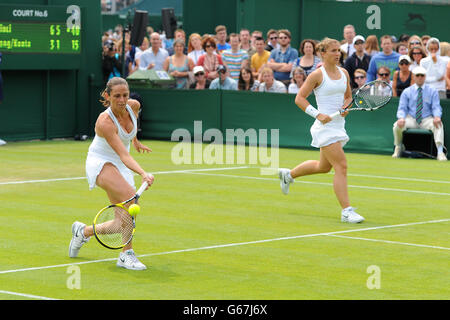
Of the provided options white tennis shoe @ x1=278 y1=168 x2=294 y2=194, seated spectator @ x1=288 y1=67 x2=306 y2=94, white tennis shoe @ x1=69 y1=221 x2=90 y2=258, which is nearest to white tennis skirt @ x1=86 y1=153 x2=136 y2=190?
white tennis shoe @ x1=69 y1=221 x2=90 y2=258

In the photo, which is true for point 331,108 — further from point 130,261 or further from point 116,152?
point 130,261

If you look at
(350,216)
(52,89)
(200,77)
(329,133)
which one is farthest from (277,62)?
(350,216)

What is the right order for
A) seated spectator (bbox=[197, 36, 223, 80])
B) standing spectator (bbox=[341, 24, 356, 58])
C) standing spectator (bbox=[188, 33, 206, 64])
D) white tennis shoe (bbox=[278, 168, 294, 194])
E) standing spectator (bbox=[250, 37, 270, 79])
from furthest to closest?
standing spectator (bbox=[188, 33, 206, 64])
standing spectator (bbox=[341, 24, 356, 58])
seated spectator (bbox=[197, 36, 223, 80])
standing spectator (bbox=[250, 37, 270, 79])
white tennis shoe (bbox=[278, 168, 294, 194])

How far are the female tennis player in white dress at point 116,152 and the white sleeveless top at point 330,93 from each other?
3615 millimetres

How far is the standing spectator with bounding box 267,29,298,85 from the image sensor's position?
22.8 meters

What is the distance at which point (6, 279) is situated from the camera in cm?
884

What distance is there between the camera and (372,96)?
1287 cm

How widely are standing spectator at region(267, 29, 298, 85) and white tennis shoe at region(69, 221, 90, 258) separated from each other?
1346cm

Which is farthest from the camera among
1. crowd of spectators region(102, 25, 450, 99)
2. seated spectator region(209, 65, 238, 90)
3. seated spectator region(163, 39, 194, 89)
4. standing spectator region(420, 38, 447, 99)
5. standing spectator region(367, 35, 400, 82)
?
seated spectator region(163, 39, 194, 89)

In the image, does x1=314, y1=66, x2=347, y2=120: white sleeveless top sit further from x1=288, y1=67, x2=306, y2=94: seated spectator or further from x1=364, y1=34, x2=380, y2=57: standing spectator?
x1=364, y1=34, x2=380, y2=57: standing spectator

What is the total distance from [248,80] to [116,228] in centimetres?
1392

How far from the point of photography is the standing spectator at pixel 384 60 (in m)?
21.4

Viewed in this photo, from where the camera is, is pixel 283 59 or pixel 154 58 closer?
pixel 283 59
